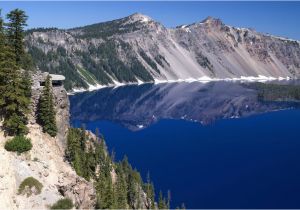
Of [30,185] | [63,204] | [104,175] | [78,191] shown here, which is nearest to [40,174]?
[30,185]

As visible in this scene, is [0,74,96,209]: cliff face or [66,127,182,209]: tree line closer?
[0,74,96,209]: cliff face

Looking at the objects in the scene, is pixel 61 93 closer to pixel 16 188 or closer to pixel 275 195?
pixel 16 188

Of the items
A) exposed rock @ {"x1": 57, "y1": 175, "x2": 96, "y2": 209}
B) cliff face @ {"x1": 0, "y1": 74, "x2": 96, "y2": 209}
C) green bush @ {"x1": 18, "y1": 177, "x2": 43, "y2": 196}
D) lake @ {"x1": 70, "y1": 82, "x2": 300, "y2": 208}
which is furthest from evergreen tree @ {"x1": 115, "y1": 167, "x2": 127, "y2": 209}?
lake @ {"x1": 70, "y1": 82, "x2": 300, "y2": 208}

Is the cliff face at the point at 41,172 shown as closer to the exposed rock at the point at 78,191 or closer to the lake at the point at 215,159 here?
the exposed rock at the point at 78,191

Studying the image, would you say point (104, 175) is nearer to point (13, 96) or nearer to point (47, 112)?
point (47, 112)

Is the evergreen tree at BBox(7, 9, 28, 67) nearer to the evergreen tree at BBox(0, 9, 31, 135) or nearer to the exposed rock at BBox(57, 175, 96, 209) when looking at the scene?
the evergreen tree at BBox(0, 9, 31, 135)

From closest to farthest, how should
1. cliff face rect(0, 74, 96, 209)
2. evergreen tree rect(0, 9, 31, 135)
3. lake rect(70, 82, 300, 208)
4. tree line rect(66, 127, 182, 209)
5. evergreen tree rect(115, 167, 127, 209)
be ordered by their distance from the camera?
cliff face rect(0, 74, 96, 209) → evergreen tree rect(0, 9, 31, 135) → tree line rect(66, 127, 182, 209) → evergreen tree rect(115, 167, 127, 209) → lake rect(70, 82, 300, 208)
